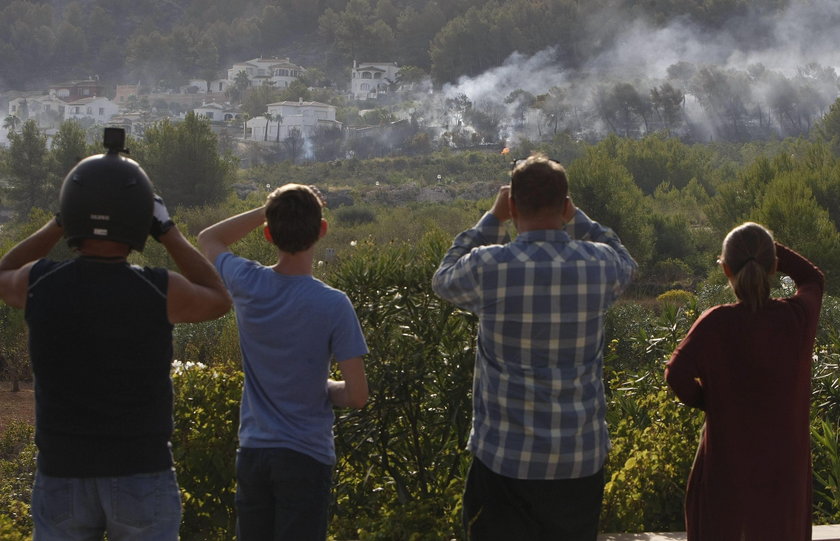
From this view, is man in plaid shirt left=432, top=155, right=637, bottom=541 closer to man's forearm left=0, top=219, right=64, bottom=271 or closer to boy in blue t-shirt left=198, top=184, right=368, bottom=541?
boy in blue t-shirt left=198, top=184, right=368, bottom=541

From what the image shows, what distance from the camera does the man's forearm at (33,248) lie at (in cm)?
239

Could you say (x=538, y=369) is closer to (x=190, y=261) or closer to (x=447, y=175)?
(x=190, y=261)

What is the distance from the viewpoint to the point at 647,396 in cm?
467

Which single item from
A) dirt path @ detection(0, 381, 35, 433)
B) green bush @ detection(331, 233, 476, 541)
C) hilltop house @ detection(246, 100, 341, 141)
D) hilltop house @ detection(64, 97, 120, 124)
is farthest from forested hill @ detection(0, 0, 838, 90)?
green bush @ detection(331, 233, 476, 541)

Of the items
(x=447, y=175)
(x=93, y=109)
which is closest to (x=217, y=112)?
(x=93, y=109)

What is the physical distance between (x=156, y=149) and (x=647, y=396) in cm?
4461

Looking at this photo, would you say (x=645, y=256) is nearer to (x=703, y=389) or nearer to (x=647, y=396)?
(x=647, y=396)

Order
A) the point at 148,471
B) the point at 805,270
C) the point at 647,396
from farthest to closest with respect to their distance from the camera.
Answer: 1. the point at 647,396
2. the point at 805,270
3. the point at 148,471

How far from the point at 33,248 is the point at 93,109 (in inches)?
4837

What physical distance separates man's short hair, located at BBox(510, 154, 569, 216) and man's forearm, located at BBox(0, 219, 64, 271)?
40.3 inches

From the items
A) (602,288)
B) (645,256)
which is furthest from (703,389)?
(645,256)

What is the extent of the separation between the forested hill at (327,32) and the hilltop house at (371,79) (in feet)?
14.5

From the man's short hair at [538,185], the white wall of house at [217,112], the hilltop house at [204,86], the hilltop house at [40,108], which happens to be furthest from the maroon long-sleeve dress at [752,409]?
the hilltop house at [204,86]

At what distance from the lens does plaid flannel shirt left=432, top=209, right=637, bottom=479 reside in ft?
8.17
